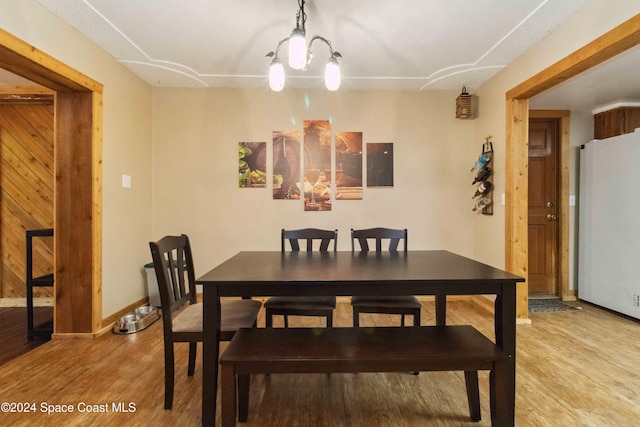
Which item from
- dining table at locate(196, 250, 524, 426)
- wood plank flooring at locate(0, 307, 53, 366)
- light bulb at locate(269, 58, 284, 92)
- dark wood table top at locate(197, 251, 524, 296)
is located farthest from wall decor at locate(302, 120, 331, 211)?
wood plank flooring at locate(0, 307, 53, 366)

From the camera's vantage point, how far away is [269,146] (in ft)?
11.7

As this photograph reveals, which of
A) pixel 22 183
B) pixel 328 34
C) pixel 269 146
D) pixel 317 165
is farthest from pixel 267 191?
pixel 22 183

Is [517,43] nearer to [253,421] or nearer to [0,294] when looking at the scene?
[253,421]

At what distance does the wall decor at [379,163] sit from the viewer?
11.8ft

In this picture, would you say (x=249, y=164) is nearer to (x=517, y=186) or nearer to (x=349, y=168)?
(x=349, y=168)

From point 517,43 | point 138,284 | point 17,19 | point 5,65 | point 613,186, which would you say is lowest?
point 138,284

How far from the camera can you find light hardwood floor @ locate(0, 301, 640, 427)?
5.30 feet

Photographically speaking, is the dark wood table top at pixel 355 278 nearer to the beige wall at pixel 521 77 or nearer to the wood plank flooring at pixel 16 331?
the beige wall at pixel 521 77

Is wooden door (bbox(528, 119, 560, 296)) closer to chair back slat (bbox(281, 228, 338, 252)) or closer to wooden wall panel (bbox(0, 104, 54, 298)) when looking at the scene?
chair back slat (bbox(281, 228, 338, 252))

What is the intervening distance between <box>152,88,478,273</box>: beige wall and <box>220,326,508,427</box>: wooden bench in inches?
83.8

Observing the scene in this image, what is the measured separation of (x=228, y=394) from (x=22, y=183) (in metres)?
3.64

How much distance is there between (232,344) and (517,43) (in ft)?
10.3

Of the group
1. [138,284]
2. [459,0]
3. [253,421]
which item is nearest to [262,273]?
[253,421]

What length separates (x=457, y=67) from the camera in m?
3.09
